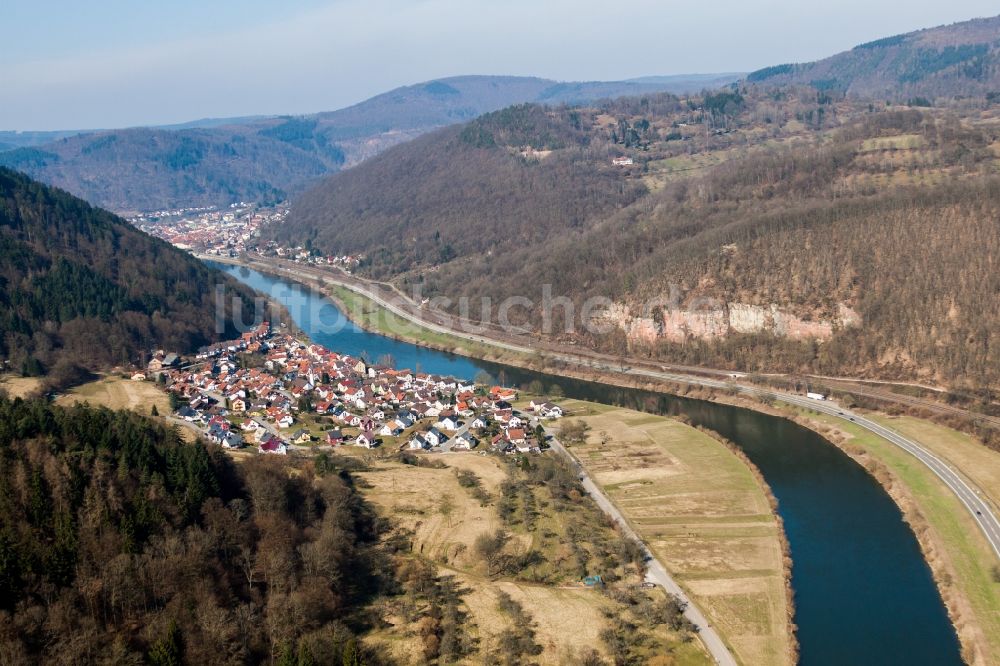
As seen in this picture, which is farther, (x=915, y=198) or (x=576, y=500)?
(x=915, y=198)

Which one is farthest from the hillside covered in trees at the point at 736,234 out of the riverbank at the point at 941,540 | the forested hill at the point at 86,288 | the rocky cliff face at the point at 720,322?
the forested hill at the point at 86,288

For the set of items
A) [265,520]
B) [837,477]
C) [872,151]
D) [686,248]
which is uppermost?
[872,151]

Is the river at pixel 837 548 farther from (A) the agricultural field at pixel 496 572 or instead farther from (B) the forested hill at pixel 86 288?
(B) the forested hill at pixel 86 288

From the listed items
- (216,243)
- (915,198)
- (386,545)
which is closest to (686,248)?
(915,198)

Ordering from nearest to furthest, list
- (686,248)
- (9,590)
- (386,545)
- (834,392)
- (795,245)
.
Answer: (9,590)
(386,545)
(834,392)
(795,245)
(686,248)

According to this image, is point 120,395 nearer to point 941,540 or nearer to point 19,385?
point 19,385

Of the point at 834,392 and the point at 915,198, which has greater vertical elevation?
the point at 915,198

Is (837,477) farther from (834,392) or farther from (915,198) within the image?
(915,198)

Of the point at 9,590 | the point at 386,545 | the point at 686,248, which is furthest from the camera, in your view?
the point at 686,248
